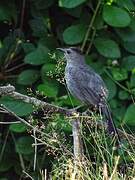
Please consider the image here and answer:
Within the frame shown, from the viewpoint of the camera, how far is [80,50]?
269 inches

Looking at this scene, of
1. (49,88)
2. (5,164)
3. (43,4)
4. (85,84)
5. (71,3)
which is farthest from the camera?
(5,164)

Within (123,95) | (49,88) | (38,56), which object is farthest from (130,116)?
(38,56)

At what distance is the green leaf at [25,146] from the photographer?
272 inches

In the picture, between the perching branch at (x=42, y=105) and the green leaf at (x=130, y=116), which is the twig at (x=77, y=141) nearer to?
the perching branch at (x=42, y=105)

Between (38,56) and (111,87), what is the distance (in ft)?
2.13

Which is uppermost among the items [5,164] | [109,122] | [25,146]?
[109,122]

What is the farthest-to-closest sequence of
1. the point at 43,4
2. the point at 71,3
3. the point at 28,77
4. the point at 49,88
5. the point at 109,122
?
the point at 43,4 < the point at 28,77 < the point at 49,88 < the point at 71,3 < the point at 109,122

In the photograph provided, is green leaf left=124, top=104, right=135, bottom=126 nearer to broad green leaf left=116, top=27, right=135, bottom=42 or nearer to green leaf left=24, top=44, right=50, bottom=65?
broad green leaf left=116, top=27, right=135, bottom=42

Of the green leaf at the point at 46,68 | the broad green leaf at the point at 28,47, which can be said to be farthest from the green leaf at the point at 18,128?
the broad green leaf at the point at 28,47

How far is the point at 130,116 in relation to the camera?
6570mm

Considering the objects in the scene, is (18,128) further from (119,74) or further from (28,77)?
(119,74)

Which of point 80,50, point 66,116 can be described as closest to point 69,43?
point 80,50

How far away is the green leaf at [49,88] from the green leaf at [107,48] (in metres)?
0.48

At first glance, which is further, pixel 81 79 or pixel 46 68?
pixel 81 79
